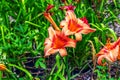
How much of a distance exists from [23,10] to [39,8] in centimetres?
A: 18

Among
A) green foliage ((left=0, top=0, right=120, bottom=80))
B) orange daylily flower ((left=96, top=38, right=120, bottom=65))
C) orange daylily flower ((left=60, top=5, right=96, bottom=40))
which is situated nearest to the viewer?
orange daylily flower ((left=96, top=38, right=120, bottom=65))

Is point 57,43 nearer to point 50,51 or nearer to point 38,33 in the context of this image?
point 50,51

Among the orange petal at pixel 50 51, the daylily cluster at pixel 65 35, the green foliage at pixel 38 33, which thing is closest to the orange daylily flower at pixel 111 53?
the daylily cluster at pixel 65 35

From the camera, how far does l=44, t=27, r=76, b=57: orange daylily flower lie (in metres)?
2.17

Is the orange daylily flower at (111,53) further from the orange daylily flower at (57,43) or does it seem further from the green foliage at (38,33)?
the green foliage at (38,33)

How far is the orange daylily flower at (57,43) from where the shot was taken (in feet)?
7.11

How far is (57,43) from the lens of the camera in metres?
2.24

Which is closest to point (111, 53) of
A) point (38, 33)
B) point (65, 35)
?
point (65, 35)

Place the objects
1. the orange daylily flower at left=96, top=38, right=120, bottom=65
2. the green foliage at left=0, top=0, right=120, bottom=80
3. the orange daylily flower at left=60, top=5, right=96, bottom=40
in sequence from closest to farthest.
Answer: the orange daylily flower at left=96, top=38, right=120, bottom=65
the orange daylily flower at left=60, top=5, right=96, bottom=40
the green foliage at left=0, top=0, right=120, bottom=80

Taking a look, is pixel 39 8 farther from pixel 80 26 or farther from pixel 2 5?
pixel 80 26

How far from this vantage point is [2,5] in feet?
11.7

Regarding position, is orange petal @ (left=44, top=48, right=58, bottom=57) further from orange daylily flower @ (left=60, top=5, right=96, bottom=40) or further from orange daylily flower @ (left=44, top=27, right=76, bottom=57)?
orange daylily flower @ (left=60, top=5, right=96, bottom=40)

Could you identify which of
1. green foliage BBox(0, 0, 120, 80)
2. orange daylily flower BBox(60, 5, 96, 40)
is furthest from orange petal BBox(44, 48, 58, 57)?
green foliage BBox(0, 0, 120, 80)

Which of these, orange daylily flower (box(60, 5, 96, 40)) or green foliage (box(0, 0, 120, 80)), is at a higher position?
orange daylily flower (box(60, 5, 96, 40))
